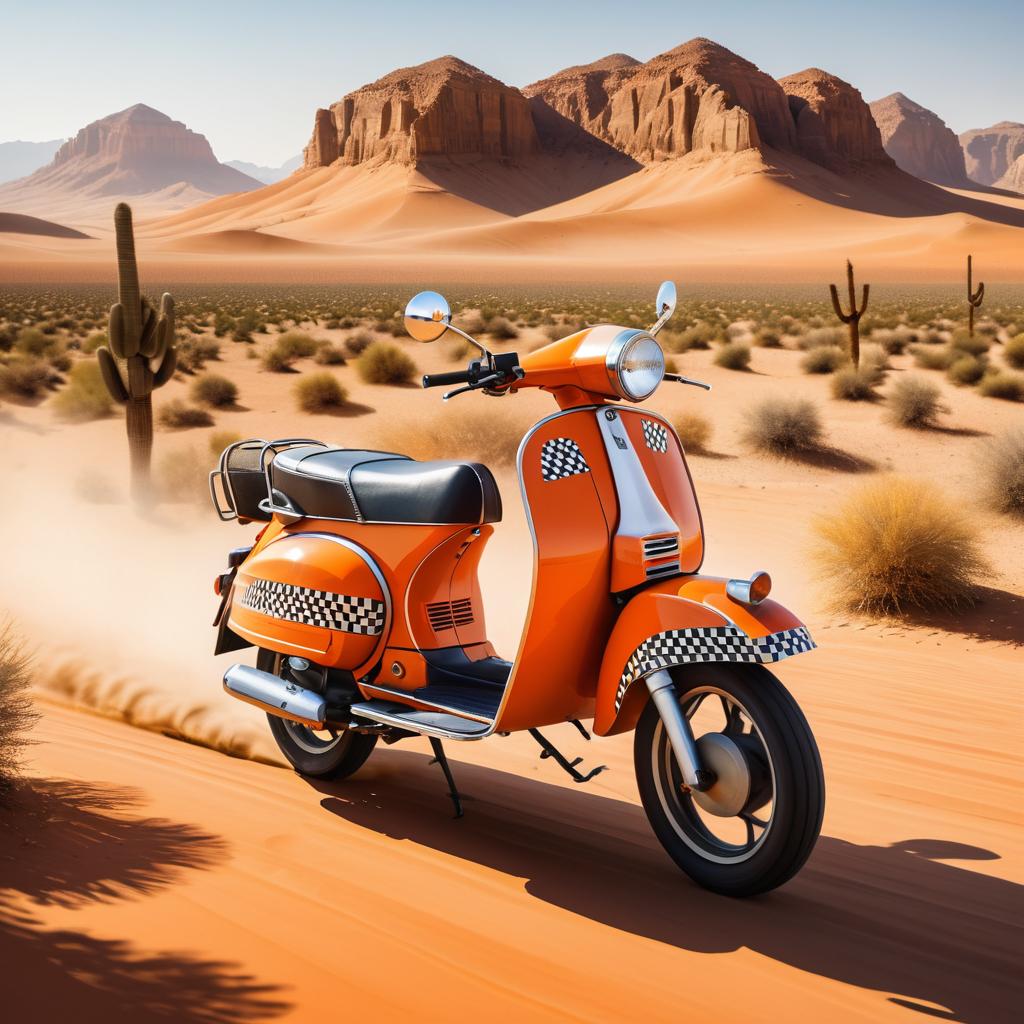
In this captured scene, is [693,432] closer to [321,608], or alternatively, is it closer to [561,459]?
[321,608]

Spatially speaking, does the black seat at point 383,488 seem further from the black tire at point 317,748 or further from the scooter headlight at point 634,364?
the black tire at point 317,748

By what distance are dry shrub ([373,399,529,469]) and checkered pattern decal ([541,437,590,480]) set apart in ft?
35.2

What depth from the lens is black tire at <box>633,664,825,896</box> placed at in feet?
11.9

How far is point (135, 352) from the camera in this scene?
1423 centimetres

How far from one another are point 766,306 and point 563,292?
29393mm

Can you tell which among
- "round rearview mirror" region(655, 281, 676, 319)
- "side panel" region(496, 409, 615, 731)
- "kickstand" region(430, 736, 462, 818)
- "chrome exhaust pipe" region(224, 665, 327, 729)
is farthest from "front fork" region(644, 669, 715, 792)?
"round rearview mirror" region(655, 281, 676, 319)

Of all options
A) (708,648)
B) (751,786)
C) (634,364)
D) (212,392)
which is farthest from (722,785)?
(212,392)

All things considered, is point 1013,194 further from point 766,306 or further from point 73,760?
point 73,760

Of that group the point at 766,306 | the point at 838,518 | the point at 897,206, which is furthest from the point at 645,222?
the point at 838,518

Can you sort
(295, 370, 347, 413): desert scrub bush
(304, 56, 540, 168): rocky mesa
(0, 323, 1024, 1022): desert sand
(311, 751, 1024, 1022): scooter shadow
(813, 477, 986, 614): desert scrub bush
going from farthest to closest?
(304, 56, 540, 168): rocky mesa → (295, 370, 347, 413): desert scrub bush → (813, 477, 986, 614): desert scrub bush → (311, 751, 1024, 1022): scooter shadow → (0, 323, 1024, 1022): desert sand

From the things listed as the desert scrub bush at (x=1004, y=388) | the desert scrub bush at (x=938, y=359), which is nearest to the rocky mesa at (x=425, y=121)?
the desert scrub bush at (x=938, y=359)

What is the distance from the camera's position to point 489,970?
130 inches

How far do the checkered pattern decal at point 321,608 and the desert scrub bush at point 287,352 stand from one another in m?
23.2

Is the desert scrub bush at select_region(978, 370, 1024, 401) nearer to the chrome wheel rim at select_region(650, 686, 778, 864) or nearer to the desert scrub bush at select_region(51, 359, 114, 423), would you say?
the desert scrub bush at select_region(51, 359, 114, 423)
